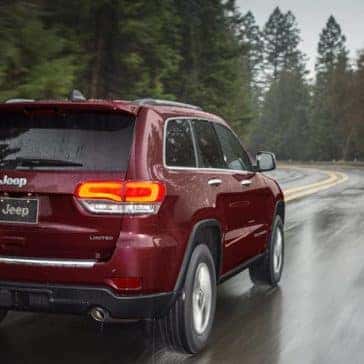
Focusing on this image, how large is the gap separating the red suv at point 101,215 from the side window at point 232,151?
104 cm

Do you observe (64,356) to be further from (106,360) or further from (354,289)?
(354,289)

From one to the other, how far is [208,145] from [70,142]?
143cm

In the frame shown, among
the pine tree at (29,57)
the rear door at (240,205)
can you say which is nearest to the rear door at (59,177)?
the rear door at (240,205)

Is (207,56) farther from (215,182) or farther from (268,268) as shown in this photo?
(215,182)

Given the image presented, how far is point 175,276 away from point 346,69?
84449 millimetres

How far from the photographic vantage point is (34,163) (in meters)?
4.55

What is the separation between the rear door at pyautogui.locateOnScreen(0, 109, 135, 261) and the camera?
4.37 meters

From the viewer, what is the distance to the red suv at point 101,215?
4.35m

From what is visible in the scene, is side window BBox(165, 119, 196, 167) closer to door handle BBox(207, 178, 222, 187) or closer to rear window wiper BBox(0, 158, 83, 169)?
door handle BBox(207, 178, 222, 187)

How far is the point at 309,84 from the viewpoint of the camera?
347ft

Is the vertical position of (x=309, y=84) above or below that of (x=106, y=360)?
above

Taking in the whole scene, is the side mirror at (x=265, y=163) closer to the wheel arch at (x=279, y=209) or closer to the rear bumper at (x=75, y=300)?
the wheel arch at (x=279, y=209)

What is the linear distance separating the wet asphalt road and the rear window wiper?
4.36 ft

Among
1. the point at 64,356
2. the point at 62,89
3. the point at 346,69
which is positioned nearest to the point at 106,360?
the point at 64,356
